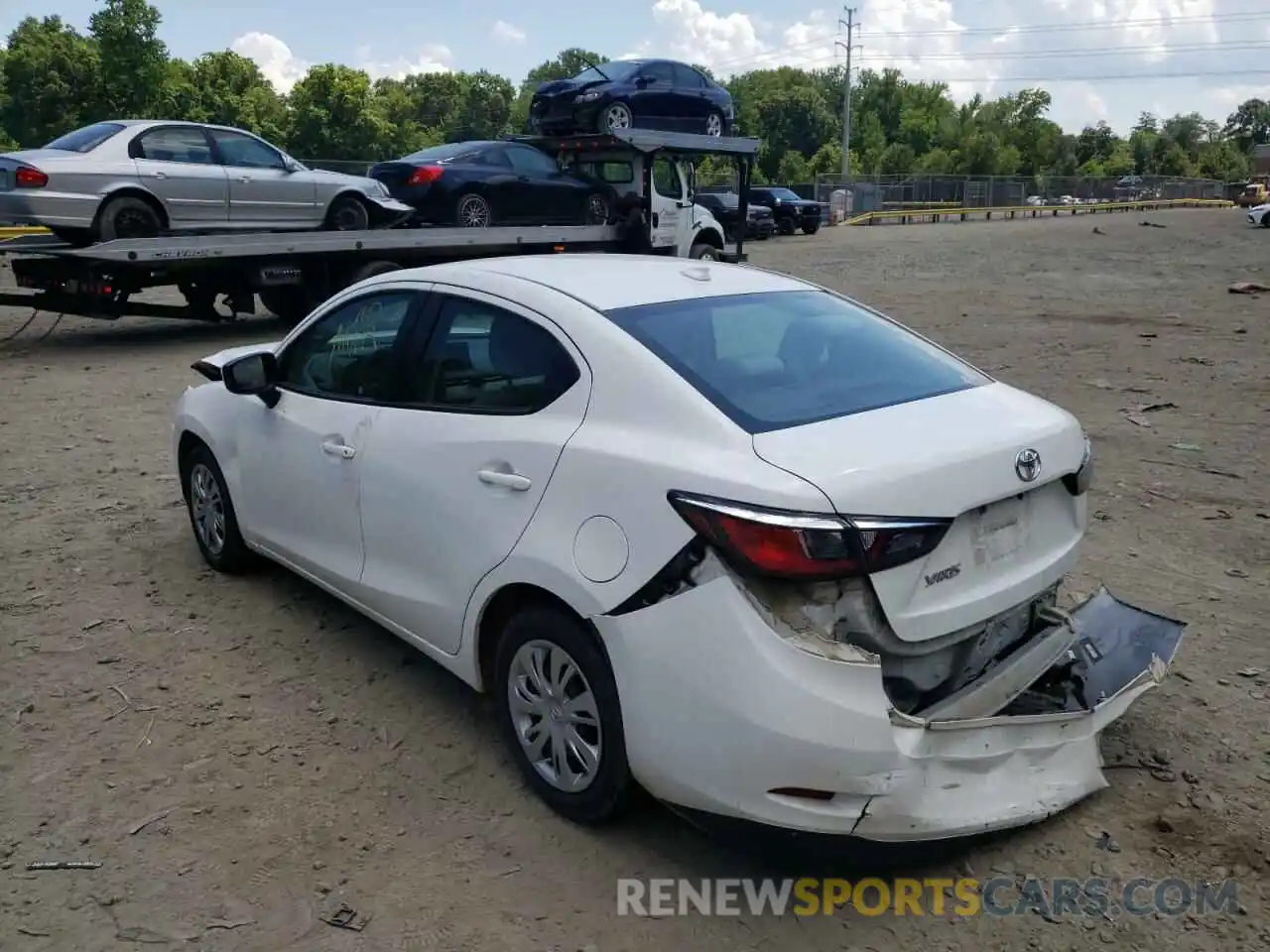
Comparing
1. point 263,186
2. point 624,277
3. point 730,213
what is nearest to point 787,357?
point 624,277

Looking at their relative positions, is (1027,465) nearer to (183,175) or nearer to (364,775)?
(364,775)

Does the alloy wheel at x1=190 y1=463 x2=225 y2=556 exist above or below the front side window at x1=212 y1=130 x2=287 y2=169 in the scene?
below

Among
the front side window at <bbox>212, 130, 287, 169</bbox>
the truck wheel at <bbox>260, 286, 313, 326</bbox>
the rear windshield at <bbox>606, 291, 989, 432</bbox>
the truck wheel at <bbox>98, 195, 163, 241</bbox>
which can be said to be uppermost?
the front side window at <bbox>212, 130, 287, 169</bbox>

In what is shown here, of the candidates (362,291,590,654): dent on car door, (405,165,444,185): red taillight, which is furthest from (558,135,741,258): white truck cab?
(362,291,590,654): dent on car door

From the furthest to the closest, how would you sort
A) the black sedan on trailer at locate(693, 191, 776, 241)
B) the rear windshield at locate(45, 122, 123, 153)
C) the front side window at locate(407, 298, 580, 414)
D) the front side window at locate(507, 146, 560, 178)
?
the black sedan on trailer at locate(693, 191, 776, 241) → the front side window at locate(507, 146, 560, 178) → the rear windshield at locate(45, 122, 123, 153) → the front side window at locate(407, 298, 580, 414)

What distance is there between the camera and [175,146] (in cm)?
1166

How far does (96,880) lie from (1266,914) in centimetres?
316

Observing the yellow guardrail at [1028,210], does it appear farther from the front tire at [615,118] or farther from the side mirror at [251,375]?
the side mirror at [251,375]

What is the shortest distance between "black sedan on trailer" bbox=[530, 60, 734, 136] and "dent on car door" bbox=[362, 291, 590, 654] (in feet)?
40.6

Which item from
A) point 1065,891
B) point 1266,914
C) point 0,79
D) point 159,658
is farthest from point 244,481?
point 0,79

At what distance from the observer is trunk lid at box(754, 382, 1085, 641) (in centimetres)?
273

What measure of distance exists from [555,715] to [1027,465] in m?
1.53

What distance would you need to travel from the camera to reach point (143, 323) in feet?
48.2

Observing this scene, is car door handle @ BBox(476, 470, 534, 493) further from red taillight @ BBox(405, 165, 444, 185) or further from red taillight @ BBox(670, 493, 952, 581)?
red taillight @ BBox(405, 165, 444, 185)
